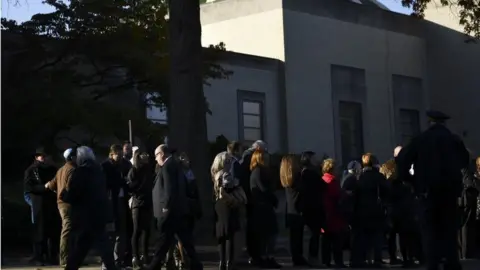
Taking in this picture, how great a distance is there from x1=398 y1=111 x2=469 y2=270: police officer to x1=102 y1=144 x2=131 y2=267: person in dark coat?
4.35 metres

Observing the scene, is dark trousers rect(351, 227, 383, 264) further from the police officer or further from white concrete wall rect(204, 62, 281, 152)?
white concrete wall rect(204, 62, 281, 152)

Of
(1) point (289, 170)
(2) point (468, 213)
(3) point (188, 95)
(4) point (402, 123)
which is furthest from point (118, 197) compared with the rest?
(4) point (402, 123)

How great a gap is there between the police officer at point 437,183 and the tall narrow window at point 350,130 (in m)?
24.1

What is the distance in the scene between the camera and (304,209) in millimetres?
13633

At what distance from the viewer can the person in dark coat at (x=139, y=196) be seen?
12695mm

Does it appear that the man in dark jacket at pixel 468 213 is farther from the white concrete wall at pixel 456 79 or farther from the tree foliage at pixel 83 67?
the white concrete wall at pixel 456 79

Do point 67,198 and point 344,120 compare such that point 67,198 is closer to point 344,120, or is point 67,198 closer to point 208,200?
point 208,200

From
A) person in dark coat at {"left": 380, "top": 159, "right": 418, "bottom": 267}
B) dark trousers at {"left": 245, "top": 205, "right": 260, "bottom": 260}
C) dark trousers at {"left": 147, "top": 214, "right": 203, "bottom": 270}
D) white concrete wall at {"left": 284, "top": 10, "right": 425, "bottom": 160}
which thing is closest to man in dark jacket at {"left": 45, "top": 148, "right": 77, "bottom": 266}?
dark trousers at {"left": 147, "top": 214, "right": 203, "bottom": 270}

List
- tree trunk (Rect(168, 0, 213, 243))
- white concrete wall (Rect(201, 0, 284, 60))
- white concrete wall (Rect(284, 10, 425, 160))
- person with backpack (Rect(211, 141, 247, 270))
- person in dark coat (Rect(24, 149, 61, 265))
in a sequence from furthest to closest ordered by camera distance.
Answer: white concrete wall (Rect(284, 10, 425, 160))
white concrete wall (Rect(201, 0, 284, 60))
tree trunk (Rect(168, 0, 213, 243))
person in dark coat (Rect(24, 149, 61, 265))
person with backpack (Rect(211, 141, 247, 270))

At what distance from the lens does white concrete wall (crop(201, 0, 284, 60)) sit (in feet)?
106

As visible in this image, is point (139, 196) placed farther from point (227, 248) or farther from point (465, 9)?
point (465, 9)

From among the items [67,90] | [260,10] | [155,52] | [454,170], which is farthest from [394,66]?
[454,170]

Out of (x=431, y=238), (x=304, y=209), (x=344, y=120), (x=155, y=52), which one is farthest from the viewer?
(x=344, y=120)

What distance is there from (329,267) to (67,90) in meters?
9.39
